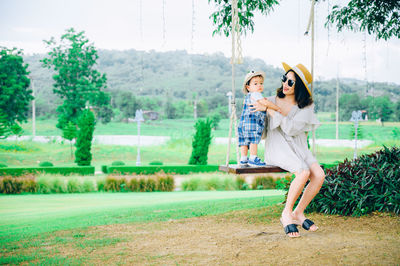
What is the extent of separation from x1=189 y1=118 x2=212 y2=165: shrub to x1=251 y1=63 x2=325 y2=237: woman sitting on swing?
11134 millimetres

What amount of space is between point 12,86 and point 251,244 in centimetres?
2409

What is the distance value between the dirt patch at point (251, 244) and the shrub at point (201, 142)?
354 inches

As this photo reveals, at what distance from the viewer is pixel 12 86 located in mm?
24766

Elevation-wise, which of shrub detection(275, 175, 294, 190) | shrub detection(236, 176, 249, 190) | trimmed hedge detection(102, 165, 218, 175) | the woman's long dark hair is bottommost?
shrub detection(236, 176, 249, 190)

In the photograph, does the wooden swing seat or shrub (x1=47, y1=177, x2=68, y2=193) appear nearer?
the wooden swing seat

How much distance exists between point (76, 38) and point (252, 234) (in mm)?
26754

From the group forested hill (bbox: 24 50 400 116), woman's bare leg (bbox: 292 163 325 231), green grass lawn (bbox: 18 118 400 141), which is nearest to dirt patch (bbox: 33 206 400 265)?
woman's bare leg (bbox: 292 163 325 231)

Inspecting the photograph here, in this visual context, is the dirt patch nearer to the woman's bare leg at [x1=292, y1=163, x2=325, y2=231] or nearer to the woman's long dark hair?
the woman's bare leg at [x1=292, y1=163, x2=325, y2=231]

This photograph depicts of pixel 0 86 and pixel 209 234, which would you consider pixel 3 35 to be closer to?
pixel 0 86

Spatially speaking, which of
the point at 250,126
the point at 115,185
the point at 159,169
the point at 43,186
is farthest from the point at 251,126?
the point at 159,169

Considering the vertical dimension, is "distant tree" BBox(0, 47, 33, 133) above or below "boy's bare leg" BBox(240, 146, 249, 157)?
above

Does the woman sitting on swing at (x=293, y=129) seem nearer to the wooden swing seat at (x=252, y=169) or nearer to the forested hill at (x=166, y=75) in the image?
the wooden swing seat at (x=252, y=169)

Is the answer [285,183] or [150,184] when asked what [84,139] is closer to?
[150,184]

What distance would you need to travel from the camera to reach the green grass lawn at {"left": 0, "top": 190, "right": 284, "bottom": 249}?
274 inches
